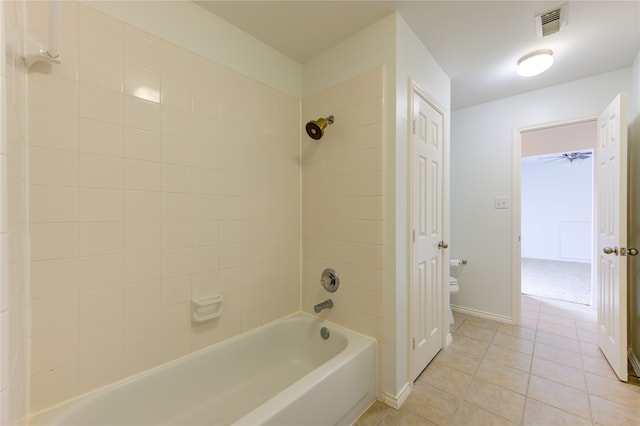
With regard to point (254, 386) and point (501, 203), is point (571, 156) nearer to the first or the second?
point (501, 203)

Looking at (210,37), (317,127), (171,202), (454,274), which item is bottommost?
(454,274)

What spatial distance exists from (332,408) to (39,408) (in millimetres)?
1217

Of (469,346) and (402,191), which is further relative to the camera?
(469,346)

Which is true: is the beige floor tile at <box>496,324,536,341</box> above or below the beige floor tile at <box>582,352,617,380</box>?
below

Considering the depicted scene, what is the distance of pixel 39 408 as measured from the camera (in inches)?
40.7

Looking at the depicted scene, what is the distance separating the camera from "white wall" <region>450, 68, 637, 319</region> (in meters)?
2.54

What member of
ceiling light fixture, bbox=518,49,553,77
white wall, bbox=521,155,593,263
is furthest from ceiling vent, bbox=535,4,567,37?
white wall, bbox=521,155,593,263

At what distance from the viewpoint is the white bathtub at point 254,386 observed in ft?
3.63

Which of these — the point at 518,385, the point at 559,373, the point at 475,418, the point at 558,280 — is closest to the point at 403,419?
the point at 475,418

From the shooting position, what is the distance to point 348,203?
1.76 meters

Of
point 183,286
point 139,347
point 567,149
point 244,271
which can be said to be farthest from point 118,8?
point 567,149

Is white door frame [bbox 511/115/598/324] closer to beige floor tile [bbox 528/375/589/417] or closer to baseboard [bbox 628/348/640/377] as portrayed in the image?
baseboard [bbox 628/348/640/377]

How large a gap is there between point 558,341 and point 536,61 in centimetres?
233

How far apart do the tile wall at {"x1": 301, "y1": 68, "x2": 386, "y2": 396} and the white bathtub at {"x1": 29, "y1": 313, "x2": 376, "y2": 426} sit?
0.19 metres
